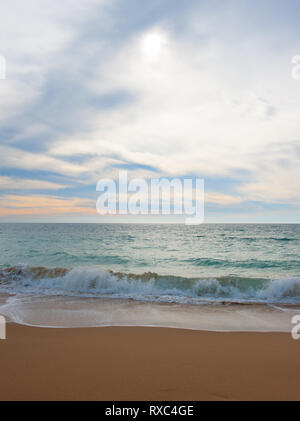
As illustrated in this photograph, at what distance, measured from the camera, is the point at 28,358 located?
386 cm

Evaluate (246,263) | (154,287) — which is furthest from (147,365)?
(246,263)

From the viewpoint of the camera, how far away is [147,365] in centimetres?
366

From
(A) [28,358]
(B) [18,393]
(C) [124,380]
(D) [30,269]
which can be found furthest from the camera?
(D) [30,269]

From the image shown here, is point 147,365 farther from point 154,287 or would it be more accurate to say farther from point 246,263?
point 246,263

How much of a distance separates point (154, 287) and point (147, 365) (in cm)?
696

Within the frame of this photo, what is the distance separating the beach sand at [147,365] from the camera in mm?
3014

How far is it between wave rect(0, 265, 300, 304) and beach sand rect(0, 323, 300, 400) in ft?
12.8

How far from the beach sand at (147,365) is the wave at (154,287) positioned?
12.8 feet

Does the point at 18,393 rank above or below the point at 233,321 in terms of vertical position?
above
